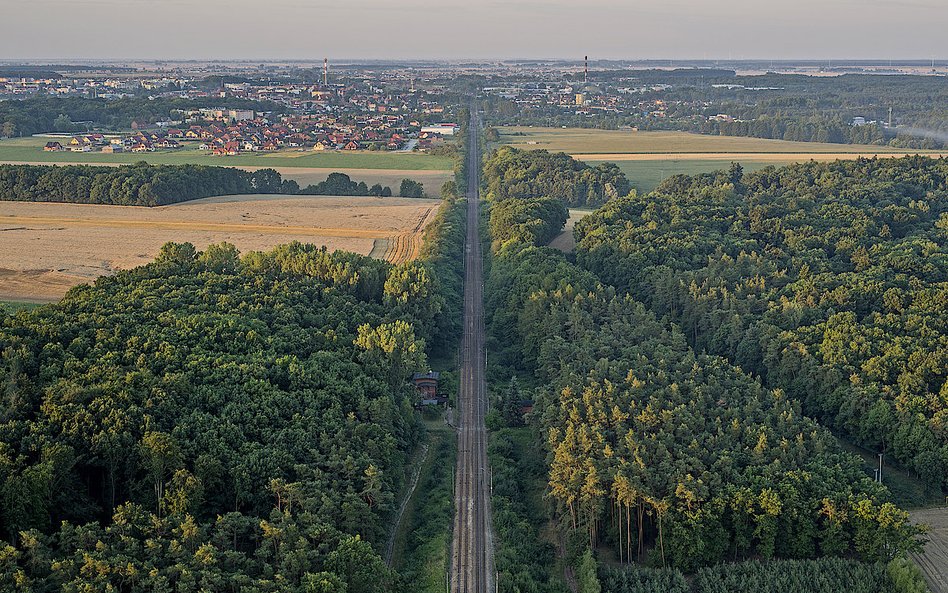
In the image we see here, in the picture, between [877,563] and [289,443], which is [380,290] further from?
[877,563]

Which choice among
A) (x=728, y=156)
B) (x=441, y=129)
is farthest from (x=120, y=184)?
(x=728, y=156)

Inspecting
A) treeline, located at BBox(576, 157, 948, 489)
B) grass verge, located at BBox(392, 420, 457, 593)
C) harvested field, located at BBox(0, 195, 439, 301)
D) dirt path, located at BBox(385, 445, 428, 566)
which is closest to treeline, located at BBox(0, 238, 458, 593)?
dirt path, located at BBox(385, 445, 428, 566)

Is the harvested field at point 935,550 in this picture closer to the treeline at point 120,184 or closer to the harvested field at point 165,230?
the harvested field at point 165,230

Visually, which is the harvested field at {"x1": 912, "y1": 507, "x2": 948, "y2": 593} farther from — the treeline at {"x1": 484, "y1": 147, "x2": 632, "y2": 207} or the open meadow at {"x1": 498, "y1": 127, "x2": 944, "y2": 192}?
the open meadow at {"x1": 498, "y1": 127, "x2": 944, "y2": 192}

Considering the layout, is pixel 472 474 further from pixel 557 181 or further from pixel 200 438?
pixel 557 181

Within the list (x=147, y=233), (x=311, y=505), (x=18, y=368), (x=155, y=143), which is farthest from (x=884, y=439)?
(x=155, y=143)

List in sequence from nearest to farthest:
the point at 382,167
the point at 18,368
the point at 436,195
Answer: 1. the point at 18,368
2. the point at 436,195
3. the point at 382,167
